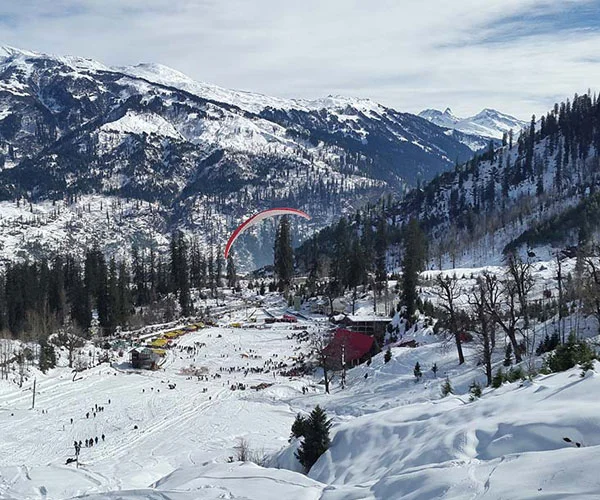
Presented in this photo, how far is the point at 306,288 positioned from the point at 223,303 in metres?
15.9

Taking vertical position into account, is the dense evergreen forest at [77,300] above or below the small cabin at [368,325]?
above

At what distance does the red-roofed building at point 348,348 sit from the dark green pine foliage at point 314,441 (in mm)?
31714

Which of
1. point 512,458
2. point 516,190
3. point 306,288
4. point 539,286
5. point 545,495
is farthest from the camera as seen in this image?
point 516,190

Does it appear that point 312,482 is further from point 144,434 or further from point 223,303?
point 223,303

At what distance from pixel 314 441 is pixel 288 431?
18.1 metres

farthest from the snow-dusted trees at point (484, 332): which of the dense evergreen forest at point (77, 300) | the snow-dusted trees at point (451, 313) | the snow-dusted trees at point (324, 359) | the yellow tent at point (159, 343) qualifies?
the dense evergreen forest at point (77, 300)

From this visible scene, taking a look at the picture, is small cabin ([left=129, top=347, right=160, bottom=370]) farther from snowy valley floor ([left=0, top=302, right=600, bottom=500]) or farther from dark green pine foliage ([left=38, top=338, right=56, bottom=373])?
dark green pine foliage ([left=38, top=338, right=56, bottom=373])

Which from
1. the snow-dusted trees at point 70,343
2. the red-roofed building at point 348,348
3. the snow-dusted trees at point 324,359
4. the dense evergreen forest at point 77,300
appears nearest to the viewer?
the snow-dusted trees at point 324,359

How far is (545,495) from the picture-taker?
856cm

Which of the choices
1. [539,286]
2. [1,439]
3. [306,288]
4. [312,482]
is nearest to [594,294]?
[312,482]

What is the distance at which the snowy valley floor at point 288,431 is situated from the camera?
11344 millimetres

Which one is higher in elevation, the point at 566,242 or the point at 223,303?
the point at 566,242

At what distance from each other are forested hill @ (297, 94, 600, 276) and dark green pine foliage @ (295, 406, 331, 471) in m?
89.2

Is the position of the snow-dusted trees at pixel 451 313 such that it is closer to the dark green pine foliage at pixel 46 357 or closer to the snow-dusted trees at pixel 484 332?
the snow-dusted trees at pixel 484 332
